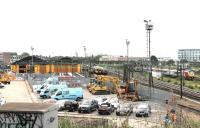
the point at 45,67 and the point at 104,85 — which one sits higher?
the point at 45,67

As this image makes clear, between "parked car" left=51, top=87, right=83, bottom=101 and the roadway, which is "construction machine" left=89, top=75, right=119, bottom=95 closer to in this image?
"parked car" left=51, top=87, right=83, bottom=101

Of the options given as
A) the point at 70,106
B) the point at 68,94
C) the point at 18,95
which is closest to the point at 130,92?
the point at 68,94

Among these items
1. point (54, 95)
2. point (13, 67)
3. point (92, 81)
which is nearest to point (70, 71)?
point (13, 67)

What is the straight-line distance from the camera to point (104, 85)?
6606 cm

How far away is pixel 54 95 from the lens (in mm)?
58031

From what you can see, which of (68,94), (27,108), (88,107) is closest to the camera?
(27,108)

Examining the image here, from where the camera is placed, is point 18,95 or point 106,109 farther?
point 18,95

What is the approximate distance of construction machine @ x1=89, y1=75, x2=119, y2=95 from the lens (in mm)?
64562

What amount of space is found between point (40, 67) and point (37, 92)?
46270 mm

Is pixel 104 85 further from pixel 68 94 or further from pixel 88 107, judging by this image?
pixel 88 107

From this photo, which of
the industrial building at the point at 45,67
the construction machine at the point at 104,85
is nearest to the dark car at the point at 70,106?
the construction machine at the point at 104,85

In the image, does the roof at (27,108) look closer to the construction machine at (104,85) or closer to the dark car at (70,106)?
the dark car at (70,106)

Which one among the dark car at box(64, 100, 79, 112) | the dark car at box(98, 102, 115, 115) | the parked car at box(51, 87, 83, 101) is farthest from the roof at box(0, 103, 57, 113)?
the parked car at box(51, 87, 83, 101)

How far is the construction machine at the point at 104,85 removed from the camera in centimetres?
6456
